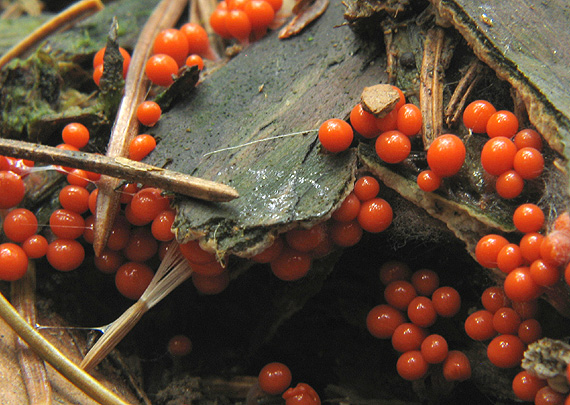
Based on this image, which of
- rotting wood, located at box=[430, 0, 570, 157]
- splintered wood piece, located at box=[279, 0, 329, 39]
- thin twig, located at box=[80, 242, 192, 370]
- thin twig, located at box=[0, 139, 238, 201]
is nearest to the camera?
rotting wood, located at box=[430, 0, 570, 157]

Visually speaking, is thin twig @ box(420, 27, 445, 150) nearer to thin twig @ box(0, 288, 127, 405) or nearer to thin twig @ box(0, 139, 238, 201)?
thin twig @ box(0, 139, 238, 201)

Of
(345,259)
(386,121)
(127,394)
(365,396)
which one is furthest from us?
(345,259)

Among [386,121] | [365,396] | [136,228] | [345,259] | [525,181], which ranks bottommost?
[365,396]

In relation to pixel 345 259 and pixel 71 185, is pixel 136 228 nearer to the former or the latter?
pixel 71 185

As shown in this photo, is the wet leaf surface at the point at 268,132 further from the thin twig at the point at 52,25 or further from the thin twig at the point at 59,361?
the thin twig at the point at 52,25

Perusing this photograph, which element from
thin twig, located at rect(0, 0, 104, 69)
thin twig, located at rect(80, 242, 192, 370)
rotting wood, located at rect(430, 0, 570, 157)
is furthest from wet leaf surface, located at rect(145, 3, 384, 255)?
thin twig, located at rect(0, 0, 104, 69)

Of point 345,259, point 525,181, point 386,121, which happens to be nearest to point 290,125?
point 386,121

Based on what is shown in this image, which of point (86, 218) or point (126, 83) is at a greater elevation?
point (126, 83)
